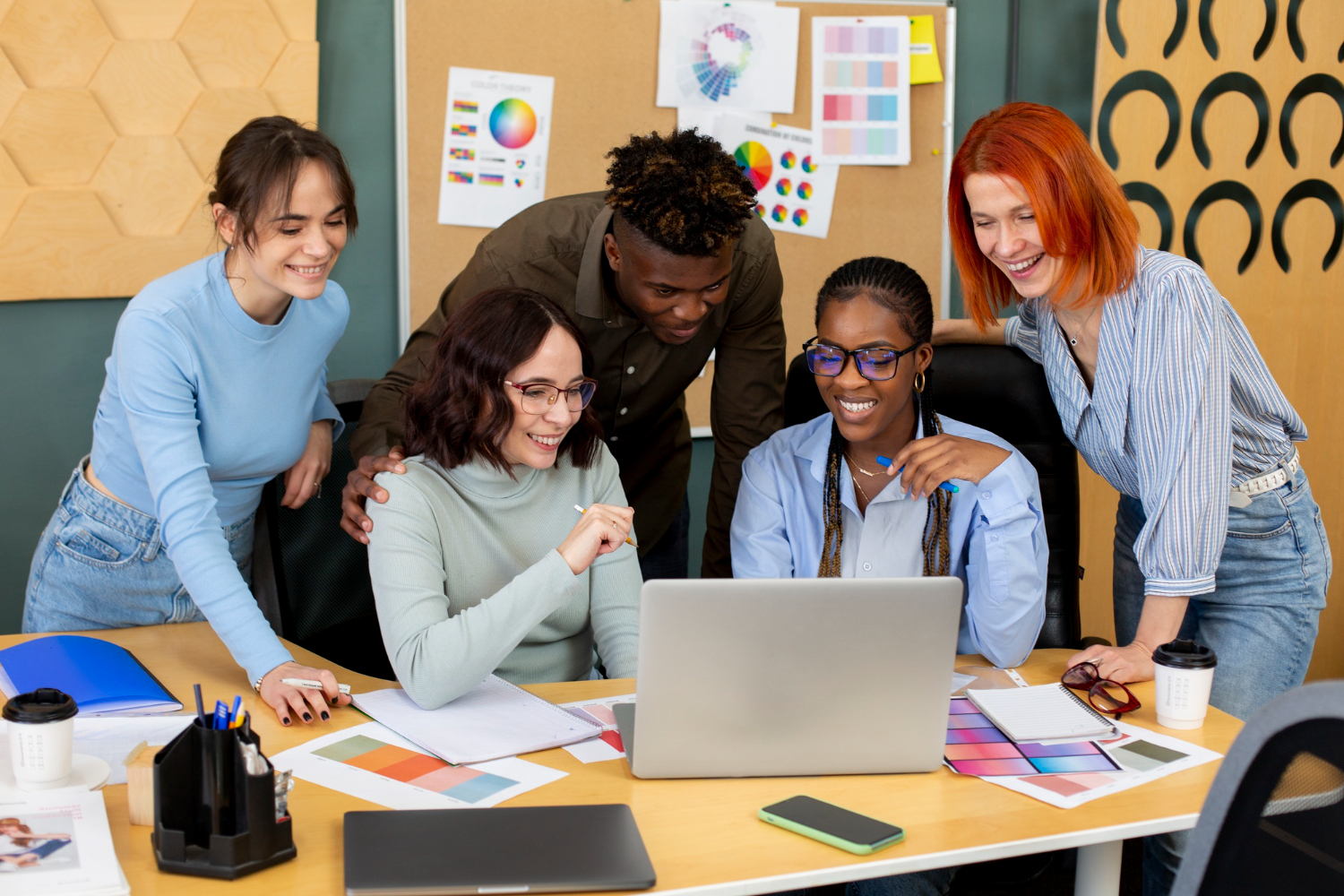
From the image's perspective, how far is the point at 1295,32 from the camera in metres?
3.18

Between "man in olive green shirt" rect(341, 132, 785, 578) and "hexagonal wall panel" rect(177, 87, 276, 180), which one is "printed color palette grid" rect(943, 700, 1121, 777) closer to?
"man in olive green shirt" rect(341, 132, 785, 578)

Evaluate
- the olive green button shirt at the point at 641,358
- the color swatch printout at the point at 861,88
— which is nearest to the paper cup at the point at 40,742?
the olive green button shirt at the point at 641,358

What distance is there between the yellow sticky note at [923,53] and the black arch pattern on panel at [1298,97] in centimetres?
93

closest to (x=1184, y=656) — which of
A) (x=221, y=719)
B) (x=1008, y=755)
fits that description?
(x=1008, y=755)

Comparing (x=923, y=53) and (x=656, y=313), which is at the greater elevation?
(x=923, y=53)

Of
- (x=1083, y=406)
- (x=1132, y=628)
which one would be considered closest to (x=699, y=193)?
(x=1083, y=406)

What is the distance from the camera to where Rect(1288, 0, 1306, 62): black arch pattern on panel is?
10.4 ft

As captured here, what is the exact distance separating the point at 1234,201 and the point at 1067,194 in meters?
1.79

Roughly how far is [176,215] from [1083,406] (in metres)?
1.97

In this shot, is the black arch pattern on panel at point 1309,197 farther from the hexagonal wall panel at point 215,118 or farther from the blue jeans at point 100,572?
the blue jeans at point 100,572

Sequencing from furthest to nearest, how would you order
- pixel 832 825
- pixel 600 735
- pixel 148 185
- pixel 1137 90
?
pixel 1137 90 → pixel 148 185 → pixel 600 735 → pixel 832 825

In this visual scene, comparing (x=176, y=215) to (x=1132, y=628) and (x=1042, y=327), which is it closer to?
(x=1042, y=327)

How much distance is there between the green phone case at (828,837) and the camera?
1177 millimetres

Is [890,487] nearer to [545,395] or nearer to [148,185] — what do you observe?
[545,395]
